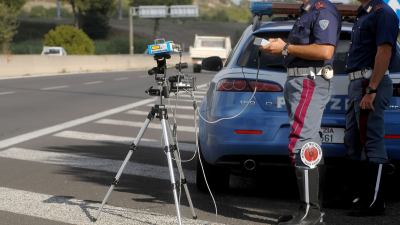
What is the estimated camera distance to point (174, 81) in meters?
5.27

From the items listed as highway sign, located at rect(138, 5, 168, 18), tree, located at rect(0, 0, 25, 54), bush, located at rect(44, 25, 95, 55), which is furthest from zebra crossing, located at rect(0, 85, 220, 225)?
highway sign, located at rect(138, 5, 168, 18)

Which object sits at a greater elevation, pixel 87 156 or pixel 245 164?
pixel 245 164

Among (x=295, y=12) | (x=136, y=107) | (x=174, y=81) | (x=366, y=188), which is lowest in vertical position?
(x=136, y=107)

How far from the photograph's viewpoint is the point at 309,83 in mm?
4797

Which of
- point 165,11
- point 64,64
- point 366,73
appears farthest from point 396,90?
point 165,11

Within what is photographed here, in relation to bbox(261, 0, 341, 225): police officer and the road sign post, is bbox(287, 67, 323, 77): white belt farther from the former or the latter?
the road sign post

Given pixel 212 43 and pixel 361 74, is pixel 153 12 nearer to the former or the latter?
pixel 212 43

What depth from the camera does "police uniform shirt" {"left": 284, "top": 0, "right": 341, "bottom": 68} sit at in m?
4.75

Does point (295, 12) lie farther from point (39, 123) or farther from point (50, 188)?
point (39, 123)

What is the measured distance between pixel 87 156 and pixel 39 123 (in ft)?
12.1

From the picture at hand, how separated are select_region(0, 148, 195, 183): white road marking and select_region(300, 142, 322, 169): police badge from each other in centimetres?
256

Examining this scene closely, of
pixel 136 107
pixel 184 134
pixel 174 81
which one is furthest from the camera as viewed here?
pixel 136 107

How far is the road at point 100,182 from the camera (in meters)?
5.65

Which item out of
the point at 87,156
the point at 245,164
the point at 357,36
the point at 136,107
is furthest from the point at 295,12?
the point at 136,107
